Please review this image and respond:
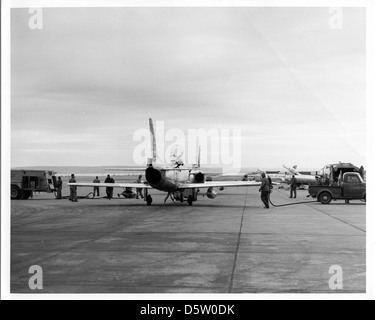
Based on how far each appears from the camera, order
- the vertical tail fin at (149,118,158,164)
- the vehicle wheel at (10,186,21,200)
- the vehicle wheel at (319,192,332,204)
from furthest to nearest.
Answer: the vehicle wheel at (10,186,21,200) → the vehicle wheel at (319,192,332,204) → the vertical tail fin at (149,118,158,164)

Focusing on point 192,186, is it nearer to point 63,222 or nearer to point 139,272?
point 63,222

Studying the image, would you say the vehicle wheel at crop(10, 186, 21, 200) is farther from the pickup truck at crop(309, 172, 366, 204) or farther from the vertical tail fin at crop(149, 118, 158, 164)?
the pickup truck at crop(309, 172, 366, 204)

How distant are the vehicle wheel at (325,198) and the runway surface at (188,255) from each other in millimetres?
9161

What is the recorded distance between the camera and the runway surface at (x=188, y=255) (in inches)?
284

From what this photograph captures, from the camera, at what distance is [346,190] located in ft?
82.5

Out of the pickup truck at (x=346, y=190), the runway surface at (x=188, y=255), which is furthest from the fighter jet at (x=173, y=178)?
the runway surface at (x=188, y=255)

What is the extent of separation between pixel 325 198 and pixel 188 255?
17.8 m

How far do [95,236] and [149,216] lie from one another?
5.95 meters

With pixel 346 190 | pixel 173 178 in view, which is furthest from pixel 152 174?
pixel 346 190

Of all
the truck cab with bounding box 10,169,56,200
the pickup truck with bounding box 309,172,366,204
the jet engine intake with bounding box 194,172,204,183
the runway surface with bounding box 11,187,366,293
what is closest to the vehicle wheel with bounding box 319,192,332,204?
the pickup truck with bounding box 309,172,366,204

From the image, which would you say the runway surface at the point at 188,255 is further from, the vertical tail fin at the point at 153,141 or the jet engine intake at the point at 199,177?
the jet engine intake at the point at 199,177

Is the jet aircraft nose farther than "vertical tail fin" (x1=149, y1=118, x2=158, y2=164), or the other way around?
"vertical tail fin" (x1=149, y1=118, x2=158, y2=164)

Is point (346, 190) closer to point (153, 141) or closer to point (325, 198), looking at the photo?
point (325, 198)

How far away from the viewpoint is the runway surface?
7.20 meters
